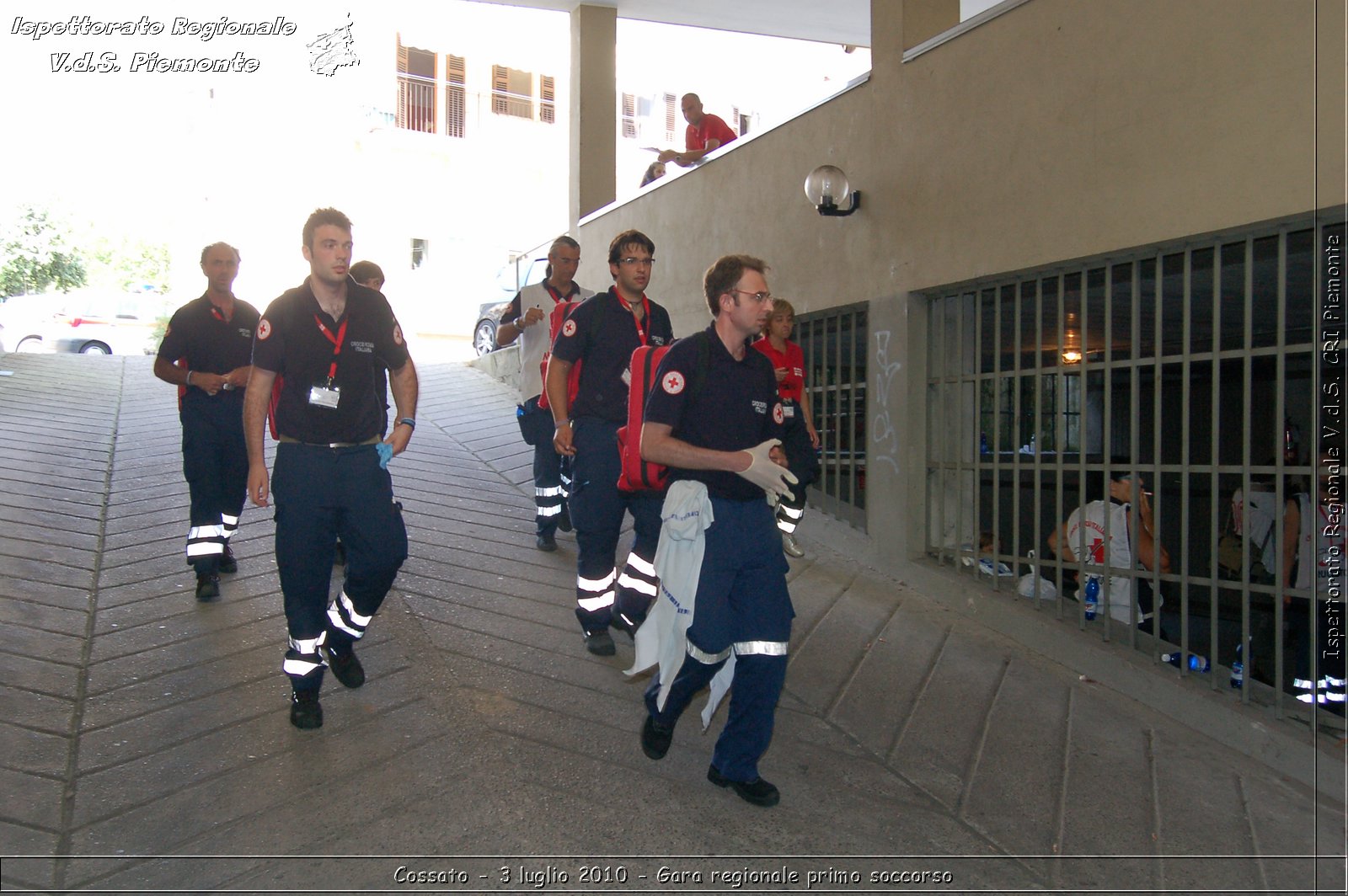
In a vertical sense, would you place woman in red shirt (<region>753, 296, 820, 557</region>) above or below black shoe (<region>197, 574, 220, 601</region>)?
above

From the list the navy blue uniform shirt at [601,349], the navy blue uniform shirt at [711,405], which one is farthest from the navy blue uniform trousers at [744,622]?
the navy blue uniform shirt at [601,349]

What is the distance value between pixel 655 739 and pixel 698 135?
899 cm

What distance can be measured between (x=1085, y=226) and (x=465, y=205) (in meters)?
27.3

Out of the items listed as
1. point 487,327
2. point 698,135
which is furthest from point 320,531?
point 487,327

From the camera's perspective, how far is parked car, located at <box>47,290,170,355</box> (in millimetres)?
20938

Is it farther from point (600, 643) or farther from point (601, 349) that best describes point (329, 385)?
point (600, 643)

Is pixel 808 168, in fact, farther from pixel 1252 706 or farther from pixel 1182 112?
pixel 1252 706

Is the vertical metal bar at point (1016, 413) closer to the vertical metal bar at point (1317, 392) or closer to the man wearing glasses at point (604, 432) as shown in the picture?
the vertical metal bar at point (1317, 392)

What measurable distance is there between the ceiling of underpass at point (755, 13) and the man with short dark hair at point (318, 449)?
1098 cm

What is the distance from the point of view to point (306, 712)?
4.51 meters

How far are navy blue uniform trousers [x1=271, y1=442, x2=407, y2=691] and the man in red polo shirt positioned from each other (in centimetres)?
770

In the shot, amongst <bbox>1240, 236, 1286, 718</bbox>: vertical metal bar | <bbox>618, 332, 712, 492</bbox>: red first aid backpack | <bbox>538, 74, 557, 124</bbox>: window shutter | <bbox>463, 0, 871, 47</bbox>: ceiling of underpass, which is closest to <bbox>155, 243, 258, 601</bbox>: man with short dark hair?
Answer: <bbox>618, 332, 712, 492</bbox>: red first aid backpack

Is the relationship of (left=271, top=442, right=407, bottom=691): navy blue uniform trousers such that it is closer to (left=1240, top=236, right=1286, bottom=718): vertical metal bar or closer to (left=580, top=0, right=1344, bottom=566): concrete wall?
(left=1240, top=236, right=1286, bottom=718): vertical metal bar

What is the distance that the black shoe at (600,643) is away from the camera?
5.51 meters
